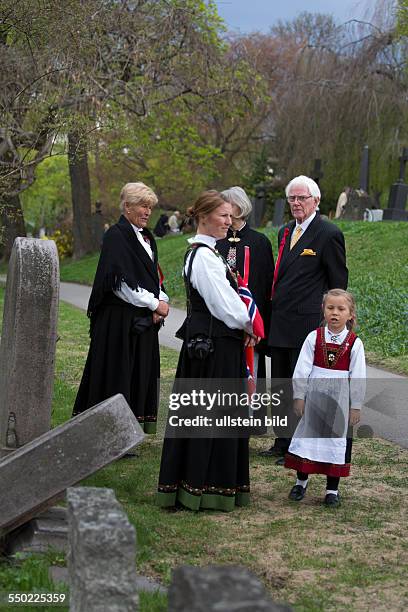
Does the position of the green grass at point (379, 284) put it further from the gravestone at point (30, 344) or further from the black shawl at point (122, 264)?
the gravestone at point (30, 344)

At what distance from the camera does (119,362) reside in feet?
26.3

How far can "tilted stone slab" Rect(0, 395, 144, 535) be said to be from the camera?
186 inches

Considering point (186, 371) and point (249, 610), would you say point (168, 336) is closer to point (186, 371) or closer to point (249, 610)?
point (186, 371)

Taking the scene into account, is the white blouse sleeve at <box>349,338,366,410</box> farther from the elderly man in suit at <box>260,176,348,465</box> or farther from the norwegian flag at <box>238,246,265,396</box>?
the elderly man in suit at <box>260,176,348,465</box>

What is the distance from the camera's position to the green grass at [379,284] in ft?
47.1

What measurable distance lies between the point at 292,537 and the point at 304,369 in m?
1.29

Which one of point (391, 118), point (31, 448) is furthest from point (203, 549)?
point (391, 118)

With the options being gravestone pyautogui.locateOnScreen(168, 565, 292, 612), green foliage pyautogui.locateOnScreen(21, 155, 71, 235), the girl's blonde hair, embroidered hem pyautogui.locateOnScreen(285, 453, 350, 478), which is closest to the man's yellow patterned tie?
the girl's blonde hair

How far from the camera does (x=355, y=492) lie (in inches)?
272

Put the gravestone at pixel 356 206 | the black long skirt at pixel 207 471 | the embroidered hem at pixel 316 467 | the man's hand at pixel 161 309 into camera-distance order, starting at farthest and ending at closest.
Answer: the gravestone at pixel 356 206 → the man's hand at pixel 161 309 → the embroidered hem at pixel 316 467 → the black long skirt at pixel 207 471

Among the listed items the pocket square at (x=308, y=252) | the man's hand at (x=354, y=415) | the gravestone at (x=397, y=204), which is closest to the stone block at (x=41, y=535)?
the man's hand at (x=354, y=415)

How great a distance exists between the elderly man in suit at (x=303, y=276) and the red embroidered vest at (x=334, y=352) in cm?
90

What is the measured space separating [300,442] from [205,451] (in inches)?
28.4

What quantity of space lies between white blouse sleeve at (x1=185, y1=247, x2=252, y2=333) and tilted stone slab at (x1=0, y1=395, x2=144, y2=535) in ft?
5.50
